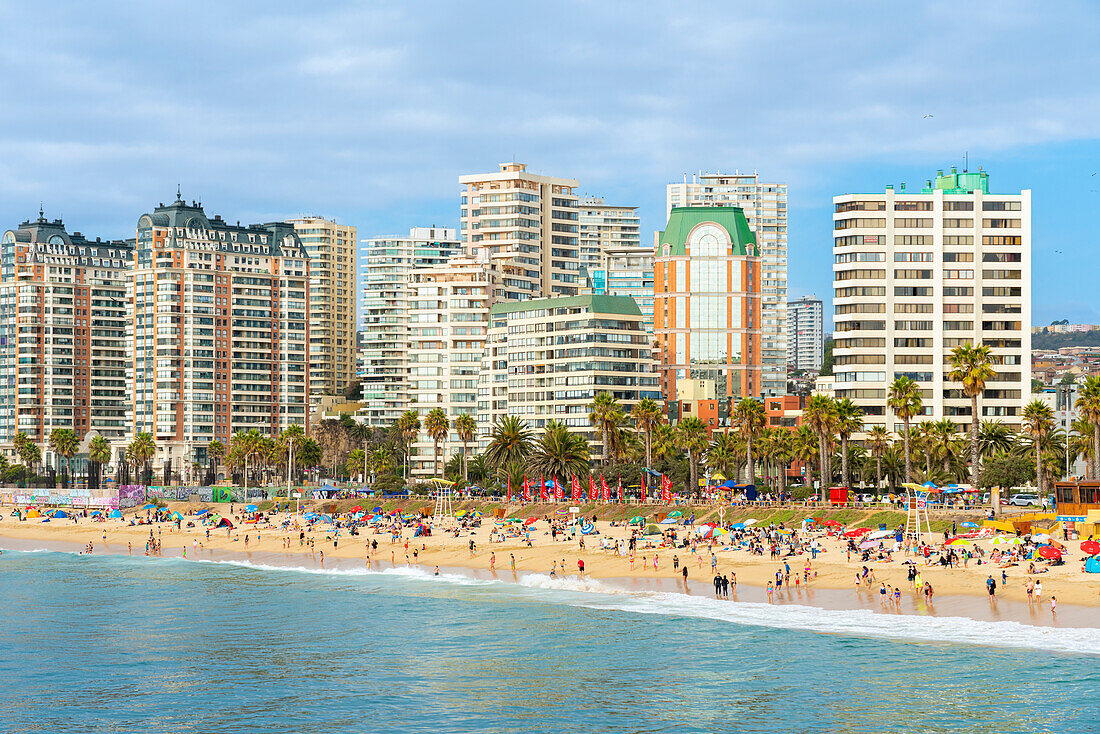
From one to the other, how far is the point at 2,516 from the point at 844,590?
478 ft

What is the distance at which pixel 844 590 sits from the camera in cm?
7994

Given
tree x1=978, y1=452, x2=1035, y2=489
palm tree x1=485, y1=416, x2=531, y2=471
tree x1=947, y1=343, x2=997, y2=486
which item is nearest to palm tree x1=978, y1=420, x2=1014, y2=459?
tree x1=978, y1=452, x2=1035, y2=489

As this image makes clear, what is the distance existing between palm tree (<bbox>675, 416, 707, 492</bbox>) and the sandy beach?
823 inches

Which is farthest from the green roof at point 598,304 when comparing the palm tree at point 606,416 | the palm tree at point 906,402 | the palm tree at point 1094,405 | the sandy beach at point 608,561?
the palm tree at point 1094,405

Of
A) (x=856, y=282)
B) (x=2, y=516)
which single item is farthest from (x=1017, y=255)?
(x=2, y=516)

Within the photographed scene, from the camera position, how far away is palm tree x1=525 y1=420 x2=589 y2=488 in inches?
5709

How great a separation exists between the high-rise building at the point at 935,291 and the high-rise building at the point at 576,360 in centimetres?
2988

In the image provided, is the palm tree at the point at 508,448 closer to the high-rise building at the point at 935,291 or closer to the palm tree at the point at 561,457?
the palm tree at the point at 561,457

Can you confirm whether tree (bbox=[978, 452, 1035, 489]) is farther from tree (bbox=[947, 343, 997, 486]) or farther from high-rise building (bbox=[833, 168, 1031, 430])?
high-rise building (bbox=[833, 168, 1031, 430])

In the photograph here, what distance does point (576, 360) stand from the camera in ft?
575

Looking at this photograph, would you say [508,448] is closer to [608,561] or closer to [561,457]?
[561,457]

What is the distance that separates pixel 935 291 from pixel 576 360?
46.7 meters

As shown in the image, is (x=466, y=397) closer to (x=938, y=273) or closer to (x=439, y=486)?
(x=439, y=486)

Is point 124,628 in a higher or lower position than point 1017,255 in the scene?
lower
